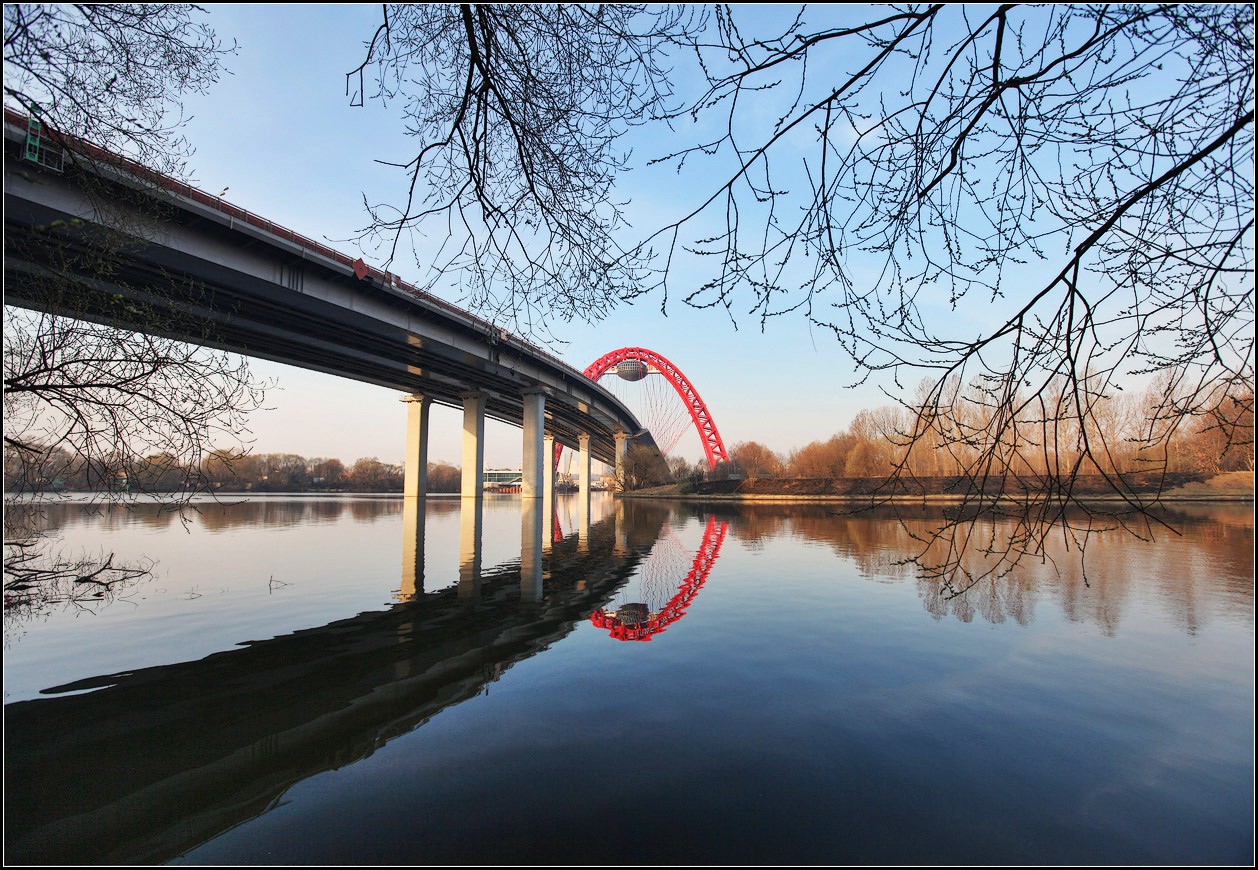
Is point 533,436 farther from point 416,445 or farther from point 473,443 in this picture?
point 416,445

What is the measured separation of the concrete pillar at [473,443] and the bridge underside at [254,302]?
128 cm

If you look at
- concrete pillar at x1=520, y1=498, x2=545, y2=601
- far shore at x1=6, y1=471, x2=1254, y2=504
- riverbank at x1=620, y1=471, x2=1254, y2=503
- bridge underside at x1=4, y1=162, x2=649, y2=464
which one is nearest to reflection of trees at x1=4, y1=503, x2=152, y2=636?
bridge underside at x1=4, y1=162, x2=649, y2=464

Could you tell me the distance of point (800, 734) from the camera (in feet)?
17.3

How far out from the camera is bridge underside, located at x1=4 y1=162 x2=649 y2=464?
554 cm

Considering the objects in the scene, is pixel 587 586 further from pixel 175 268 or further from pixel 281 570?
pixel 175 268

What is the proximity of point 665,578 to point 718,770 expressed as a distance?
932 cm

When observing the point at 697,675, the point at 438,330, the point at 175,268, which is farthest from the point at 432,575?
the point at 438,330

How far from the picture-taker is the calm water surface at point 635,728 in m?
3.82

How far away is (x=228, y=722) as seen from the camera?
5699mm

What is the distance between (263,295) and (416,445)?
33.4 metres

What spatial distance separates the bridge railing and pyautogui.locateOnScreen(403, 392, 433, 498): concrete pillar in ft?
96.2

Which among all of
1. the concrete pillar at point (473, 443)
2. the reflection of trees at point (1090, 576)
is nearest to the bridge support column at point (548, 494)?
the concrete pillar at point (473, 443)

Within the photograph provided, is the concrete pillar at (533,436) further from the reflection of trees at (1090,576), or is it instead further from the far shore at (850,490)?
the reflection of trees at (1090,576)

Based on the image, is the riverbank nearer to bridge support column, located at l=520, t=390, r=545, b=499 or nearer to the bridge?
the bridge
